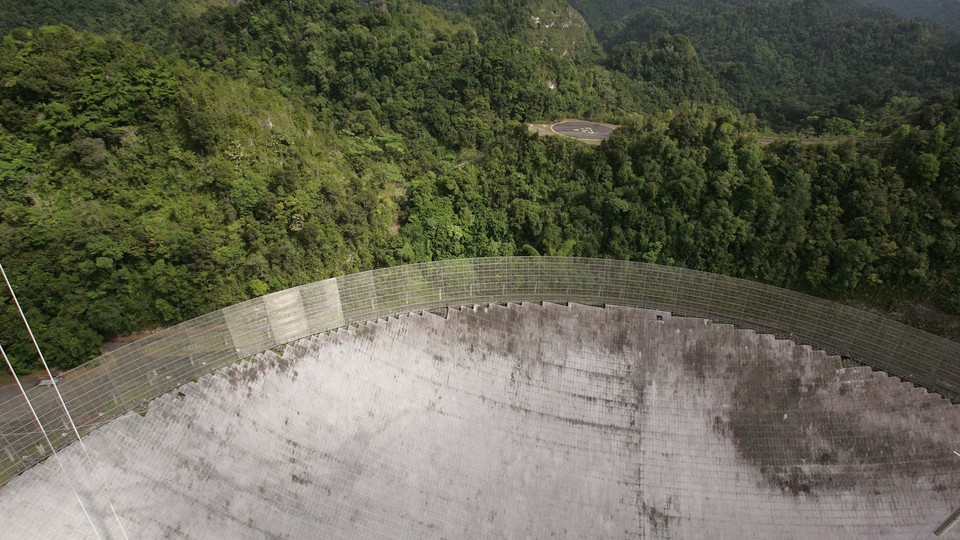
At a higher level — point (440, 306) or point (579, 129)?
point (579, 129)

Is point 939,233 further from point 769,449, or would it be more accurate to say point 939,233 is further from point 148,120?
point 148,120

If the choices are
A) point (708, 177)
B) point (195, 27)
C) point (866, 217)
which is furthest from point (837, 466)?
point (195, 27)

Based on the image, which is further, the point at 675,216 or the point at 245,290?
the point at 675,216

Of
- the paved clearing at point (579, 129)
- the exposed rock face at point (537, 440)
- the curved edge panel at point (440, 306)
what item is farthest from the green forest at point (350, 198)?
the exposed rock face at point (537, 440)

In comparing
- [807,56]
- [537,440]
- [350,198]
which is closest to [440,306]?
[537,440]

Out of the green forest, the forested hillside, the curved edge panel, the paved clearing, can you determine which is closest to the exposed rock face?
the curved edge panel

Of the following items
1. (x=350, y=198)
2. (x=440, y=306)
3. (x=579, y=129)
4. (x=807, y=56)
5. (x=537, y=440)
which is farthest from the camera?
(x=807, y=56)

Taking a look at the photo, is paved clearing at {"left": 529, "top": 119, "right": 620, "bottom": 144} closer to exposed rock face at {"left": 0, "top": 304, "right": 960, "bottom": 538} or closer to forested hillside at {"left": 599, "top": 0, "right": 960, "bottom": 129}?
exposed rock face at {"left": 0, "top": 304, "right": 960, "bottom": 538}

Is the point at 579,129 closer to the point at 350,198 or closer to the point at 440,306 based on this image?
the point at 350,198
